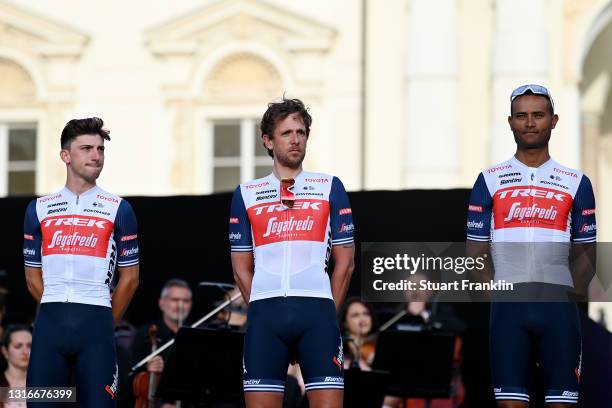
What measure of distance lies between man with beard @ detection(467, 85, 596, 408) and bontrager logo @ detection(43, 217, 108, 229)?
2.11 metres

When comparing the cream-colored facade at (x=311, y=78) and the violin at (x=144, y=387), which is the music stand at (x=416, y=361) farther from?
the cream-colored facade at (x=311, y=78)

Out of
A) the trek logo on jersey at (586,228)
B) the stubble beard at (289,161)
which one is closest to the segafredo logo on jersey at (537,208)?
the trek logo on jersey at (586,228)

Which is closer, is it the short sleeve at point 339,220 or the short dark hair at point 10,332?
the short sleeve at point 339,220

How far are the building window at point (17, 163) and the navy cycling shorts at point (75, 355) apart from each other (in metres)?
13.7

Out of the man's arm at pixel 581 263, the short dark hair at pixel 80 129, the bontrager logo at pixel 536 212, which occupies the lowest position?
the man's arm at pixel 581 263

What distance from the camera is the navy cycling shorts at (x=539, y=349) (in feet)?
23.6

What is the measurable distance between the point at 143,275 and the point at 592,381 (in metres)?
5.20

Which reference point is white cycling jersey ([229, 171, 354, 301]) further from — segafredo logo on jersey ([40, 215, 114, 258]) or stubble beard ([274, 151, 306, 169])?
segafredo logo on jersey ([40, 215, 114, 258])

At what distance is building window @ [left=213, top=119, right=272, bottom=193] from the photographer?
20.4 meters

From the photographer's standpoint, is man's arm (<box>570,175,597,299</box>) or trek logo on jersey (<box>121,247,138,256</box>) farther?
trek logo on jersey (<box>121,247,138,256</box>)

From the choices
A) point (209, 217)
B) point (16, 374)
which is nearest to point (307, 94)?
point (209, 217)

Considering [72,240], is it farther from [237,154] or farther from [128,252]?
[237,154]

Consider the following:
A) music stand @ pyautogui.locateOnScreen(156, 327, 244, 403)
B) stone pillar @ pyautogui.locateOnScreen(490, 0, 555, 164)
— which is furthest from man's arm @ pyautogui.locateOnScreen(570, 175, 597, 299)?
stone pillar @ pyautogui.locateOnScreen(490, 0, 555, 164)

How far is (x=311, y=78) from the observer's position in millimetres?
20188
